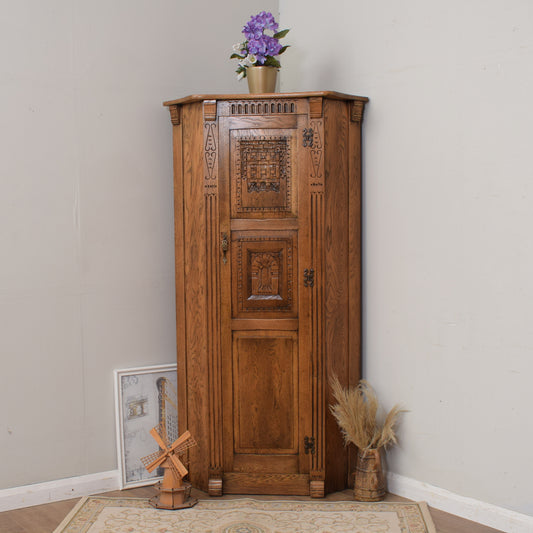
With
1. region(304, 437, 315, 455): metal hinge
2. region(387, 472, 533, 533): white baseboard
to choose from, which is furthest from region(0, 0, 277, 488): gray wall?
region(387, 472, 533, 533): white baseboard

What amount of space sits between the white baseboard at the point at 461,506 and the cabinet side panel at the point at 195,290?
0.99m

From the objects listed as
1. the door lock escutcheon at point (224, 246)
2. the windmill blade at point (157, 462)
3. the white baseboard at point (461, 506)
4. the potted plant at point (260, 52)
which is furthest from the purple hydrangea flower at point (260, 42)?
the white baseboard at point (461, 506)

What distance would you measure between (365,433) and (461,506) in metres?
0.54

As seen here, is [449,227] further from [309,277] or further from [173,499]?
[173,499]

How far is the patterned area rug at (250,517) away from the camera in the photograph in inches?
115

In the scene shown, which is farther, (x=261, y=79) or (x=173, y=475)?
(x=261, y=79)

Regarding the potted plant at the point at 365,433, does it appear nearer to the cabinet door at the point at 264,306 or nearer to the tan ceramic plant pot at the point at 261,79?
the cabinet door at the point at 264,306

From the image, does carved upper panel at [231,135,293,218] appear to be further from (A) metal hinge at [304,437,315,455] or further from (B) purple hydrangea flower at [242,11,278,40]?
(A) metal hinge at [304,437,315,455]

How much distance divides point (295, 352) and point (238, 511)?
0.79m

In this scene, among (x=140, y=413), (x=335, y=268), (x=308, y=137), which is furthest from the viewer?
(x=140, y=413)

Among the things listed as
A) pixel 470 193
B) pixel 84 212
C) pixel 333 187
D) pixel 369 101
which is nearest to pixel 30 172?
pixel 84 212

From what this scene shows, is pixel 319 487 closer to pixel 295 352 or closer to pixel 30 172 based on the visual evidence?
→ pixel 295 352

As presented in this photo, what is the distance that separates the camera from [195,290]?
3.40 m

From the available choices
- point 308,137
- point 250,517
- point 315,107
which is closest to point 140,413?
point 250,517
